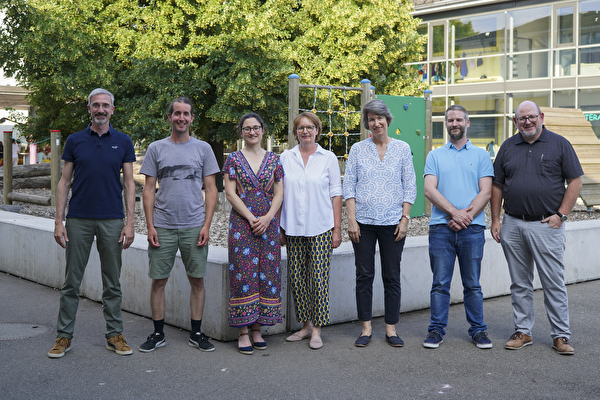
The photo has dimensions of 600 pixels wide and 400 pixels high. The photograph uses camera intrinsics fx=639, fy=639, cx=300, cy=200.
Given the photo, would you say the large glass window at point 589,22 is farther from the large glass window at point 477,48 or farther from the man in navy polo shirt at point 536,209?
the man in navy polo shirt at point 536,209

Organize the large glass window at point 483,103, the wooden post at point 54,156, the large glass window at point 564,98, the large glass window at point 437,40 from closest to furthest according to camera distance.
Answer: the wooden post at point 54,156 → the large glass window at point 564,98 → the large glass window at point 483,103 → the large glass window at point 437,40

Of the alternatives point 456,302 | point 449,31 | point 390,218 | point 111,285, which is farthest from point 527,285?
point 449,31

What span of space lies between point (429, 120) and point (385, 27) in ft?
25.5

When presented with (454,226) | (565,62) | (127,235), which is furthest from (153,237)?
(565,62)

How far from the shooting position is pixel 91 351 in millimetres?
5090

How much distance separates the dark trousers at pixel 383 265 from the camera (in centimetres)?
518

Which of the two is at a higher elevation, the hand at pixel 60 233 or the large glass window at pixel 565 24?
the large glass window at pixel 565 24

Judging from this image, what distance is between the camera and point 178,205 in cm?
498

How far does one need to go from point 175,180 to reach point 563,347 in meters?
3.31

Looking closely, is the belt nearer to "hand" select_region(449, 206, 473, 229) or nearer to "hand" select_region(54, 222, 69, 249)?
"hand" select_region(449, 206, 473, 229)

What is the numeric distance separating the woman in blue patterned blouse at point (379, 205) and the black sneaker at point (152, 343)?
1.60 metres

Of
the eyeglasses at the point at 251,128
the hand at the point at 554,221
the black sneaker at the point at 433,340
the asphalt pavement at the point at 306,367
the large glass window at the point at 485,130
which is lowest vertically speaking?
the asphalt pavement at the point at 306,367

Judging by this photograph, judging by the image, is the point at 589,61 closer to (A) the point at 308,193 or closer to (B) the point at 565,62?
(B) the point at 565,62

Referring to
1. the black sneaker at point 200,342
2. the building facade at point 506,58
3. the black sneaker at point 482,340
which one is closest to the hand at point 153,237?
the black sneaker at point 200,342
